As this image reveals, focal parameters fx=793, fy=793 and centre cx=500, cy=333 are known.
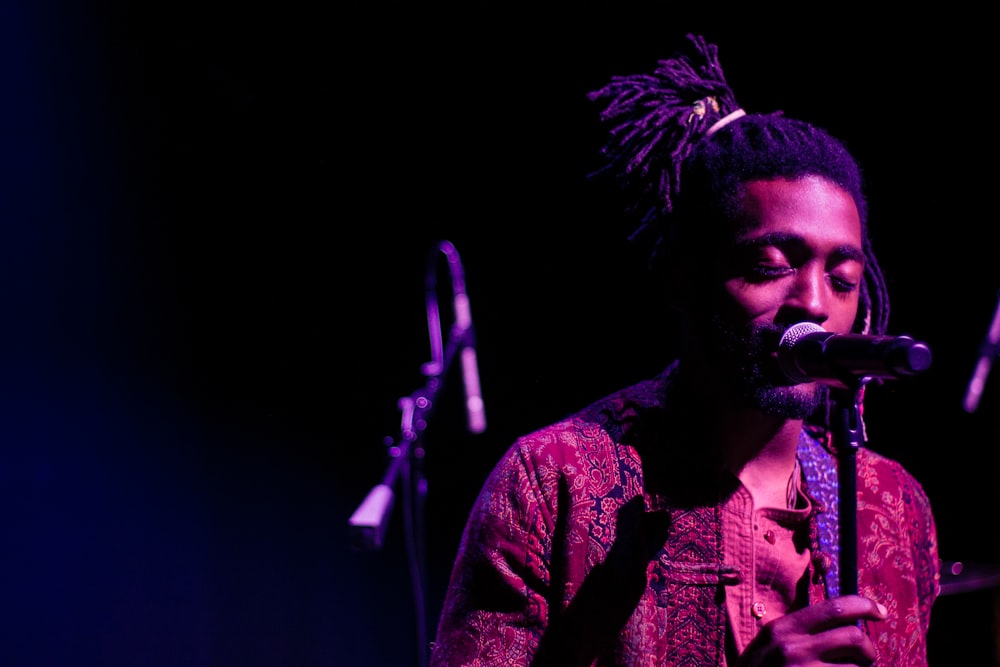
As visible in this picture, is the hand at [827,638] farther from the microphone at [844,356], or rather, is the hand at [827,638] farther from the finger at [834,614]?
the microphone at [844,356]

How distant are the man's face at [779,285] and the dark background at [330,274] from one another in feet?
4.92

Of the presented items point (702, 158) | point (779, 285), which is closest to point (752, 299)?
point (779, 285)

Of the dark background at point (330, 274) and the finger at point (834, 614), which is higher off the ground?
the dark background at point (330, 274)

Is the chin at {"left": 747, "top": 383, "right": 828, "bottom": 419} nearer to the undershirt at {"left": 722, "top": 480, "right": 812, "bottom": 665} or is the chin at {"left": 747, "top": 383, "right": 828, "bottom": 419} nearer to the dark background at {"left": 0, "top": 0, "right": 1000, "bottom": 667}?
the undershirt at {"left": 722, "top": 480, "right": 812, "bottom": 665}

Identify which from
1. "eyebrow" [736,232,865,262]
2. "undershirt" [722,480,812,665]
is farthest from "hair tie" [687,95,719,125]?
"undershirt" [722,480,812,665]

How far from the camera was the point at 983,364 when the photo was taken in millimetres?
2883

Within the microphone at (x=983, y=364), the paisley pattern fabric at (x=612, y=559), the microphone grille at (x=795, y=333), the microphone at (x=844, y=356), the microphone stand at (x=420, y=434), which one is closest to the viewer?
the microphone at (x=844, y=356)

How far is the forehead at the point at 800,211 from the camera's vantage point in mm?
1794

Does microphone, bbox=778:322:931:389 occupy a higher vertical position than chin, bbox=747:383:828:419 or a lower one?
higher

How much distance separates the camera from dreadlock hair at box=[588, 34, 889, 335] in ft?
6.33

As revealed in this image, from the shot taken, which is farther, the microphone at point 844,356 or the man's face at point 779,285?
the man's face at point 779,285

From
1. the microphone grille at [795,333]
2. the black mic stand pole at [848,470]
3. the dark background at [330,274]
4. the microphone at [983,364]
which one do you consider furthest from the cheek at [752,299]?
the dark background at [330,274]

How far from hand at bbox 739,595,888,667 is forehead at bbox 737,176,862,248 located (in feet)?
2.62

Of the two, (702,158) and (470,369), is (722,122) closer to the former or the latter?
(702,158)
